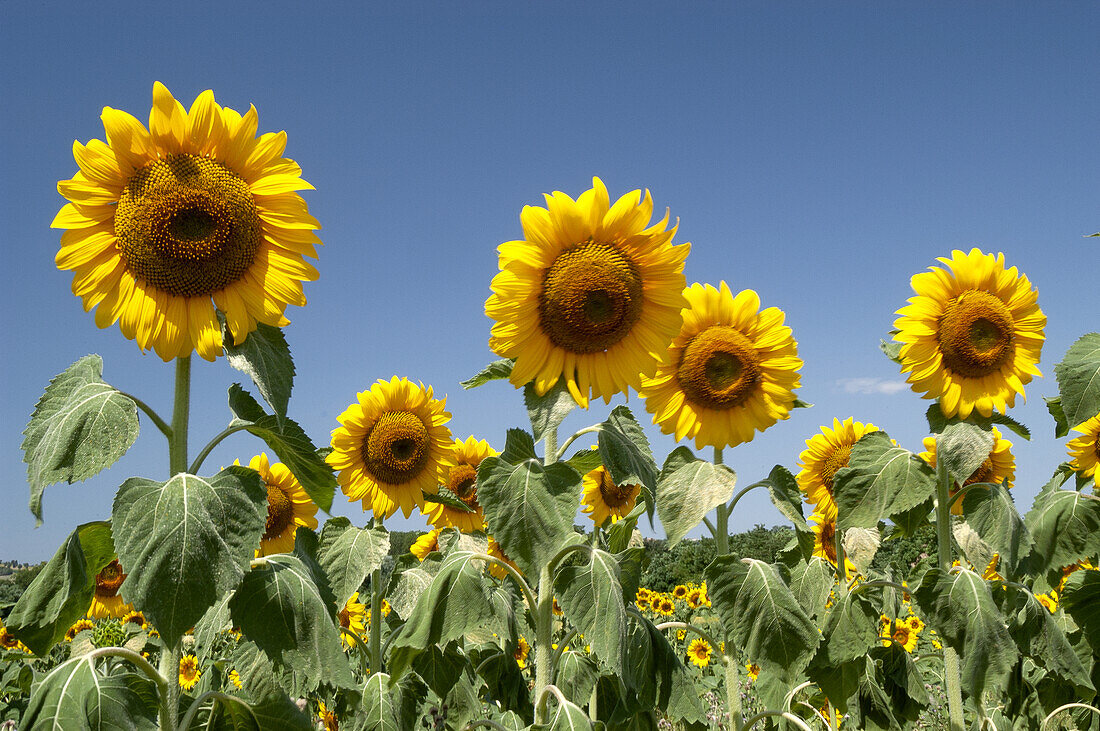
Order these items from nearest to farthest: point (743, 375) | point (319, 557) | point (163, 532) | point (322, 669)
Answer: point (163, 532)
point (322, 669)
point (743, 375)
point (319, 557)

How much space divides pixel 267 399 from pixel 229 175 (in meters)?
0.74

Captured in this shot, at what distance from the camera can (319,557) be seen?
4512 millimetres

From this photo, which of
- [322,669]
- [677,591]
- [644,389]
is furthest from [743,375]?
[677,591]

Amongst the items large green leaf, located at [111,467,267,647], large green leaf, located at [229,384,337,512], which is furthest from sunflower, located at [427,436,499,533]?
large green leaf, located at [111,467,267,647]

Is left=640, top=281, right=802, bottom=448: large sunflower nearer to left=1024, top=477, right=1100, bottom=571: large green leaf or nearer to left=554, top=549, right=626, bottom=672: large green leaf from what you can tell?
left=554, top=549, right=626, bottom=672: large green leaf

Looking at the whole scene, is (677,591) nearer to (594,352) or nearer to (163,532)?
(594,352)

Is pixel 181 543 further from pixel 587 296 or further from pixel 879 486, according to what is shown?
pixel 879 486

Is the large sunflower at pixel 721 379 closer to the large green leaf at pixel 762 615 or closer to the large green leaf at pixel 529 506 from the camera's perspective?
the large green leaf at pixel 762 615

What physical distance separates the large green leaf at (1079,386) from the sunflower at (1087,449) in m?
1.81

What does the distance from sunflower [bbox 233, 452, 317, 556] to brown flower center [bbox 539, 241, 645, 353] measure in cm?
246

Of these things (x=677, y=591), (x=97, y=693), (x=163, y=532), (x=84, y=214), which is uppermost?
(x=677, y=591)

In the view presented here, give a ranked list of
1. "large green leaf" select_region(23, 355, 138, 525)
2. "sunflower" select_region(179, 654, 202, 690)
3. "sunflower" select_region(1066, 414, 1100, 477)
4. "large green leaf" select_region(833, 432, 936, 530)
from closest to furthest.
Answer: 1. "large green leaf" select_region(23, 355, 138, 525)
2. "large green leaf" select_region(833, 432, 936, 530)
3. "sunflower" select_region(1066, 414, 1100, 477)
4. "sunflower" select_region(179, 654, 202, 690)

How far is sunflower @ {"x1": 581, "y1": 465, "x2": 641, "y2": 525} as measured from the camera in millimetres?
5996

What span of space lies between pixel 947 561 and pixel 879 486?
0.58 metres
